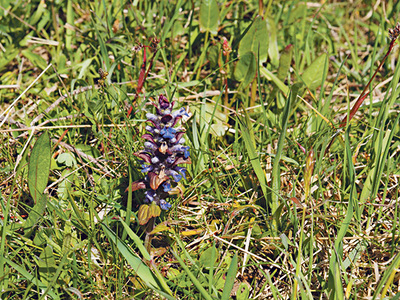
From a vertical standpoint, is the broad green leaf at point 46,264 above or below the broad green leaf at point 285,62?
below

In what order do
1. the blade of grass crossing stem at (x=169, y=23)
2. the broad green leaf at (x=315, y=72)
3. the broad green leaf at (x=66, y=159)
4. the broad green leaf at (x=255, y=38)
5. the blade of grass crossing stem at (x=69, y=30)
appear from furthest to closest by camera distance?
the blade of grass crossing stem at (x=69, y=30)
the blade of grass crossing stem at (x=169, y=23)
the broad green leaf at (x=315, y=72)
the broad green leaf at (x=255, y=38)
the broad green leaf at (x=66, y=159)

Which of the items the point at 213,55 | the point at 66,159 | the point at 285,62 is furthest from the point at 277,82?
the point at 66,159

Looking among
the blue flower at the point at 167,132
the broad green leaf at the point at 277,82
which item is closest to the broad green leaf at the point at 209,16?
the broad green leaf at the point at 277,82

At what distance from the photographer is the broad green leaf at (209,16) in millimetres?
3504

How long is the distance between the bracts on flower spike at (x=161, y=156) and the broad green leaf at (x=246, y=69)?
3.77 feet

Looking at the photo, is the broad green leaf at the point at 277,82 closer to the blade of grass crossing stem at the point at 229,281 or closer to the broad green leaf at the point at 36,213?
the blade of grass crossing stem at the point at 229,281

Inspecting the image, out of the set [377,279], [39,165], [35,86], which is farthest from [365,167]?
[35,86]

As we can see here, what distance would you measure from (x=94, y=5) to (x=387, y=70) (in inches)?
104

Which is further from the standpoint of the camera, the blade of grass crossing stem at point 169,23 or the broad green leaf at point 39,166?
the blade of grass crossing stem at point 169,23

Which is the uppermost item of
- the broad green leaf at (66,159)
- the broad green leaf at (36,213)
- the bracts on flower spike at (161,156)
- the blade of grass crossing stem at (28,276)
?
the bracts on flower spike at (161,156)

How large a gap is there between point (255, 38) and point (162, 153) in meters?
1.50

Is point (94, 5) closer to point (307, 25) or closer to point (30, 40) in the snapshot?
point (30, 40)

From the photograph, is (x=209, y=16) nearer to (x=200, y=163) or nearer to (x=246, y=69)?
(x=246, y=69)

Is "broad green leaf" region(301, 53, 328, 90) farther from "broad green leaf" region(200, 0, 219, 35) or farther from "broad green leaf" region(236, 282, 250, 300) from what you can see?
"broad green leaf" region(236, 282, 250, 300)
